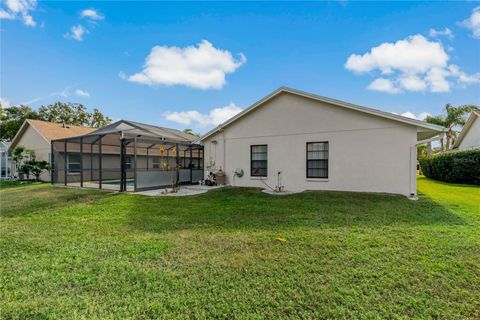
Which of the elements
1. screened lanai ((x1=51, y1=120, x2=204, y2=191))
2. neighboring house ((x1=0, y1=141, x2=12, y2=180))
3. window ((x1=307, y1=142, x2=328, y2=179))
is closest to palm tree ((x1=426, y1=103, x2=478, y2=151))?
window ((x1=307, y1=142, x2=328, y2=179))

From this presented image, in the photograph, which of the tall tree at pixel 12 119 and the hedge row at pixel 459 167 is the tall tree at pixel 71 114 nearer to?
the tall tree at pixel 12 119

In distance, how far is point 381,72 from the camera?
45.8ft

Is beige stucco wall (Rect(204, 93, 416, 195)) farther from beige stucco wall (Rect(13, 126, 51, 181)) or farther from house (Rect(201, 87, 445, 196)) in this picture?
beige stucco wall (Rect(13, 126, 51, 181))

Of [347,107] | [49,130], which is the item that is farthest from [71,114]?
[347,107]

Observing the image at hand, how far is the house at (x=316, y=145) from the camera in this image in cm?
873

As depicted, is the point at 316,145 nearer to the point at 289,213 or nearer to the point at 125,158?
the point at 289,213

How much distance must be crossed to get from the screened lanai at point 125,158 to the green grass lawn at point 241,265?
522 centimetres

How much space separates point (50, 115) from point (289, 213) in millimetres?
35817

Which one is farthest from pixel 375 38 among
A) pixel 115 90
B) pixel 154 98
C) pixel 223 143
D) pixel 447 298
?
pixel 115 90

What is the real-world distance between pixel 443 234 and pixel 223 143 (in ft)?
31.3

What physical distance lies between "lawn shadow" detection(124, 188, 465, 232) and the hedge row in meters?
9.23

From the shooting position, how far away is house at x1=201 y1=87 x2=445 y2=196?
8.73 meters

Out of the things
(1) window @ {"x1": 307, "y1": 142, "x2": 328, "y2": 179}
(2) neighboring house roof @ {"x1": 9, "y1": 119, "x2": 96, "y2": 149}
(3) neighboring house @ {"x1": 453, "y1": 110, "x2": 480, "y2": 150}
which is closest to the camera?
(1) window @ {"x1": 307, "y1": 142, "x2": 328, "y2": 179}

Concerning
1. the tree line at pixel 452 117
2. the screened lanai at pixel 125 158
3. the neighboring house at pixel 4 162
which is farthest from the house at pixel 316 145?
the tree line at pixel 452 117
